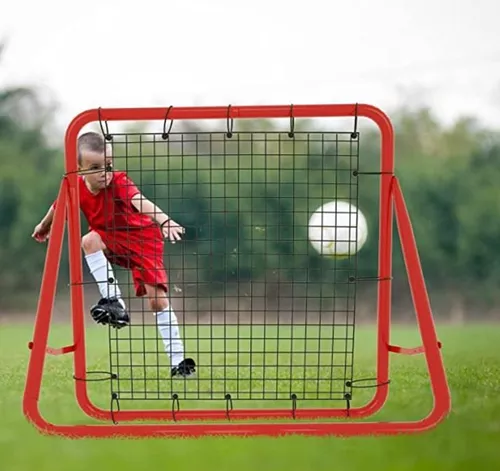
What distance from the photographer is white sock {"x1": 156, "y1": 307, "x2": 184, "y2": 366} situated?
8.47 feet

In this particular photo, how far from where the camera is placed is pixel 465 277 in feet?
12.1

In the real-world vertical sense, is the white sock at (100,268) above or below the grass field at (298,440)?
above

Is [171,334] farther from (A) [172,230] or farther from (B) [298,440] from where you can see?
(B) [298,440]

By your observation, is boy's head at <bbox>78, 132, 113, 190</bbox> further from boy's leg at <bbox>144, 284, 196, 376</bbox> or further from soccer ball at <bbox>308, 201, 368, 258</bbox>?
soccer ball at <bbox>308, 201, 368, 258</bbox>

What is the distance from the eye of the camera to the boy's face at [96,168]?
246cm

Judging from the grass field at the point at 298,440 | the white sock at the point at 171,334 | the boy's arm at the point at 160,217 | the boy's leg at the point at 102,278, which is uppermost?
the boy's arm at the point at 160,217

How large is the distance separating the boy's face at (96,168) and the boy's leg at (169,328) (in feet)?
1.05

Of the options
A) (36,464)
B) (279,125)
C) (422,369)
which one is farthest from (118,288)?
(422,369)

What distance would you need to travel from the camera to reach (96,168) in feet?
8.15

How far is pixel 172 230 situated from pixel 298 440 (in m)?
0.94

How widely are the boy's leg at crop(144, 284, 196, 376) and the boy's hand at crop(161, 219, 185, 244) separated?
160 millimetres

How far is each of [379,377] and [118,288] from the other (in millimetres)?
783

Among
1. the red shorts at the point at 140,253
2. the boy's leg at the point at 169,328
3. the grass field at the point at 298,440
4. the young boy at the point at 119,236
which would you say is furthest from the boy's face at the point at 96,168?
the grass field at the point at 298,440

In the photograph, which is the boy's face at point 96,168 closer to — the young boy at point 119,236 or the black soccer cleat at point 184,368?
the young boy at point 119,236
